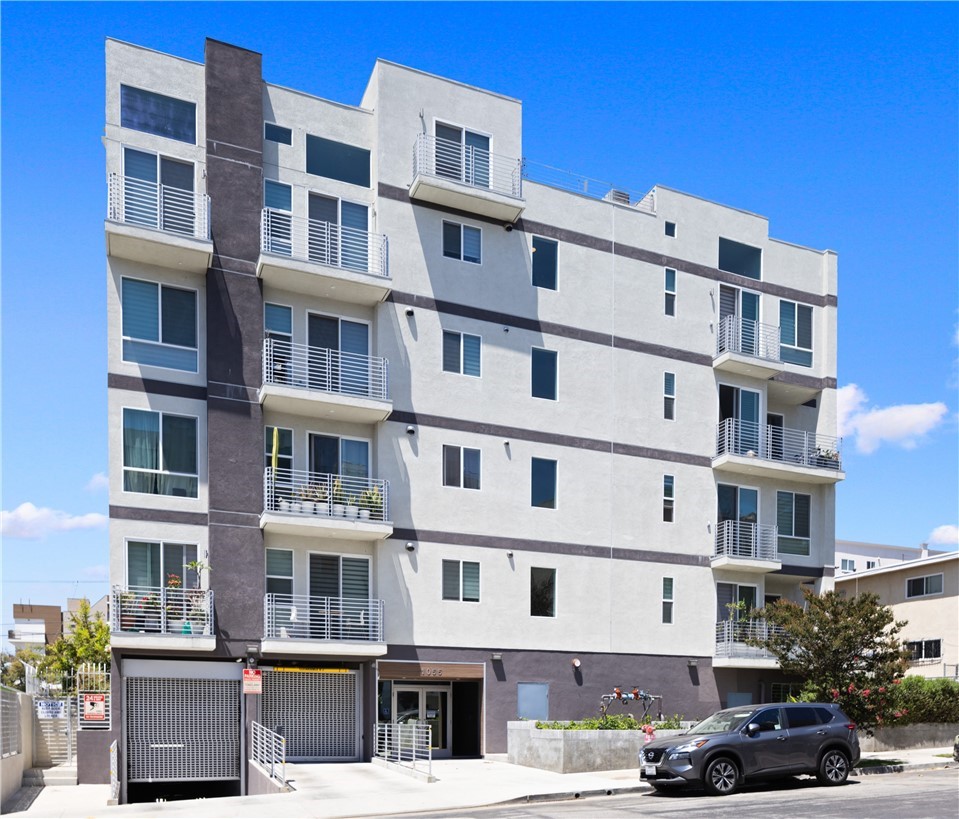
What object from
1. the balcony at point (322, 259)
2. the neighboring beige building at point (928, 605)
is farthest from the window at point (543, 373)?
the neighboring beige building at point (928, 605)

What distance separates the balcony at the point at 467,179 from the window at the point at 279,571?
35.4ft

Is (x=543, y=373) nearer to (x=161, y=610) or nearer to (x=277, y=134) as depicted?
(x=277, y=134)

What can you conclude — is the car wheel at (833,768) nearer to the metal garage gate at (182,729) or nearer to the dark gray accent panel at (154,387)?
the metal garage gate at (182,729)

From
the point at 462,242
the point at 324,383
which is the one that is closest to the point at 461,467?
the point at 324,383

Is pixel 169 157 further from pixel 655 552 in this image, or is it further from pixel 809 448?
pixel 809 448

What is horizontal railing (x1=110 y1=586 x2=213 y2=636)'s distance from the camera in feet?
78.1

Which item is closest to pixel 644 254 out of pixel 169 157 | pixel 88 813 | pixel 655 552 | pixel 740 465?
pixel 740 465

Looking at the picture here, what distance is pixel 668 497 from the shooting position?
104ft

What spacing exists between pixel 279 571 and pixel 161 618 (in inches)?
132

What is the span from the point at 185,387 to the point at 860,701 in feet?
61.9

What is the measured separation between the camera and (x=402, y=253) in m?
28.2

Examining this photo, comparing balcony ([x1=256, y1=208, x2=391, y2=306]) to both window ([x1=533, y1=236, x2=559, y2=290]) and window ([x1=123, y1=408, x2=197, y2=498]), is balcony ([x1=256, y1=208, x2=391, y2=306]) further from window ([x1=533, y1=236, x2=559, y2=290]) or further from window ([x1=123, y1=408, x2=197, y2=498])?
window ([x1=533, y1=236, x2=559, y2=290])

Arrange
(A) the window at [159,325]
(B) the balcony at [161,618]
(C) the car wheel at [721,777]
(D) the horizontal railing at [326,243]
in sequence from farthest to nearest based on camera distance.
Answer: (D) the horizontal railing at [326,243] → (A) the window at [159,325] → (B) the balcony at [161,618] → (C) the car wheel at [721,777]

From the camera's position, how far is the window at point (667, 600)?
3102 centimetres
